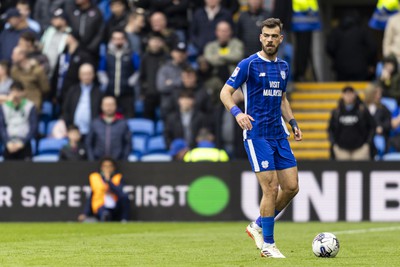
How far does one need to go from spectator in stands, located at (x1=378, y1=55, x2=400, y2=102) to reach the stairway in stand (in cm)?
105

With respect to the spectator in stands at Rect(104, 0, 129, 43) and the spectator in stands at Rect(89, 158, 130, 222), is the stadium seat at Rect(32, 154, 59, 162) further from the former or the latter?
the spectator in stands at Rect(104, 0, 129, 43)

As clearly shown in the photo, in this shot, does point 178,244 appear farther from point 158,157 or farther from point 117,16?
point 117,16

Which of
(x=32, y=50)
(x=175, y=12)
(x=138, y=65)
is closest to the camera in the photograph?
(x=32, y=50)

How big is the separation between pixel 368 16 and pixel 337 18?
2.42 ft

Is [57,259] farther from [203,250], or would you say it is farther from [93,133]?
[93,133]

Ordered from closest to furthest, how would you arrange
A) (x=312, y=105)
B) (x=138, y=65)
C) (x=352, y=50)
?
(x=138, y=65)
(x=312, y=105)
(x=352, y=50)

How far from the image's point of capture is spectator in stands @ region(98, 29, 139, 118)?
22.3m

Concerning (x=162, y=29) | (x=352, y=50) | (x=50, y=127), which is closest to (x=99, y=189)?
(x=50, y=127)

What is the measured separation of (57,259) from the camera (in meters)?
11.8

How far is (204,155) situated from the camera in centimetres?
2050


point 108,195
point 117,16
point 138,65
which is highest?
point 117,16

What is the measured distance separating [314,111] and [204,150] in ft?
12.1

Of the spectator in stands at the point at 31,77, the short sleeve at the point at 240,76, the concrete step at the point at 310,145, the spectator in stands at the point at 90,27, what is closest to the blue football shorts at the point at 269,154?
the short sleeve at the point at 240,76

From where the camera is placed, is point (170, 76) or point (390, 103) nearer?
point (390, 103)
